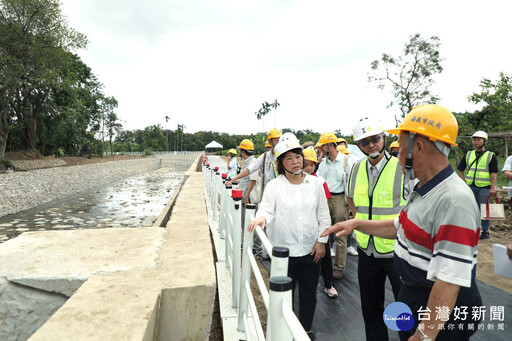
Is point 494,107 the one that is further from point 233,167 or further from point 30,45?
point 30,45

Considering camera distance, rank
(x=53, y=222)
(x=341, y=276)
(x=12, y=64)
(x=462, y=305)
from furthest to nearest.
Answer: (x=12, y=64) < (x=53, y=222) < (x=341, y=276) < (x=462, y=305)

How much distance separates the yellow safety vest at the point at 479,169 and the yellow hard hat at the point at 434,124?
486 centimetres

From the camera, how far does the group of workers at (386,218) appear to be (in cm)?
117

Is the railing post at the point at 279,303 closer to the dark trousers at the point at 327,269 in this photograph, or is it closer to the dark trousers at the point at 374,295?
the dark trousers at the point at 374,295

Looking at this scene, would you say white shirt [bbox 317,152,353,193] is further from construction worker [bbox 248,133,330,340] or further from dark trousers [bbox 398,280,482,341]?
dark trousers [bbox 398,280,482,341]

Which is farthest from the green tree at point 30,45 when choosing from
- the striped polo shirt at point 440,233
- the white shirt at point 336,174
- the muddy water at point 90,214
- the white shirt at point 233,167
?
the striped polo shirt at point 440,233

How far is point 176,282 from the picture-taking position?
215 centimetres

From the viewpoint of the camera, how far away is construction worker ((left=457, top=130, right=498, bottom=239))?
504 cm

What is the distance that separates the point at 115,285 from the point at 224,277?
52.3 inches

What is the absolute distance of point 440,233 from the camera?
3.86 ft

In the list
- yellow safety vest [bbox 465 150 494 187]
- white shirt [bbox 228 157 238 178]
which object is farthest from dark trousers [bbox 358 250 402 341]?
white shirt [bbox 228 157 238 178]

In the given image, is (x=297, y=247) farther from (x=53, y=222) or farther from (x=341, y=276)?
(x=53, y=222)

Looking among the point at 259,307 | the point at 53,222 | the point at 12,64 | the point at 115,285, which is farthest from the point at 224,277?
the point at 12,64

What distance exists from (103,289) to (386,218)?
6.71 feet
